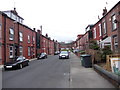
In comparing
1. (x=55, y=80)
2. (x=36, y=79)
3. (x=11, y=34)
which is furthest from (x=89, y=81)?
(x=11, y=34)

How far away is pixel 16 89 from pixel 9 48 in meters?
16.2

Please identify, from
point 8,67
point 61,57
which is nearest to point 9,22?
point 8,67

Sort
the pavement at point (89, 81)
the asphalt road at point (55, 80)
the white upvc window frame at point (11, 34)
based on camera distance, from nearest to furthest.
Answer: the pavement at point (89, 81), the asphalt road at point (55, 80), the white upvc window frame at point (11, 34)

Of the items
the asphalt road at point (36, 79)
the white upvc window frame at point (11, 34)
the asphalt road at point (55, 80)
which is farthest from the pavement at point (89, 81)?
the white upvc window frame at point (11, 34)

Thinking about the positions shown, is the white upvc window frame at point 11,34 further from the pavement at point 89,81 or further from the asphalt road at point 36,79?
the pavement at point 89,81

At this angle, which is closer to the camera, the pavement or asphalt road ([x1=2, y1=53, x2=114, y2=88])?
the pavement

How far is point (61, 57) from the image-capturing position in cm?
3189

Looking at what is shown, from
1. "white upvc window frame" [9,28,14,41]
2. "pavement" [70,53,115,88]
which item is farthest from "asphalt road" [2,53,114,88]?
"white upvc window frame" [9,28,14,41]

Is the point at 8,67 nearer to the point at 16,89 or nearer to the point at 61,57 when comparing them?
the point at 16,89

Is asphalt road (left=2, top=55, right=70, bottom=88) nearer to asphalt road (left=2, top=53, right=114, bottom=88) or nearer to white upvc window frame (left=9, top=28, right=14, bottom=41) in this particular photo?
asphalt road (left=2, top=53, right=114, bottom=88)

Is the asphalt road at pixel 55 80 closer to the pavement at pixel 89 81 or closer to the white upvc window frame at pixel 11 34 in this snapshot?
the pavement at pixel 89 81

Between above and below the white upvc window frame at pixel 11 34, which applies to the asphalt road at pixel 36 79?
below

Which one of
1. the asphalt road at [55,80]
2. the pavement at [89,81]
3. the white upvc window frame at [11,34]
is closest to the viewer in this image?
the pavement at [89,81]

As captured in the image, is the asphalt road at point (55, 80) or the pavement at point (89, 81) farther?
the asphalt road at point (55, 80)
